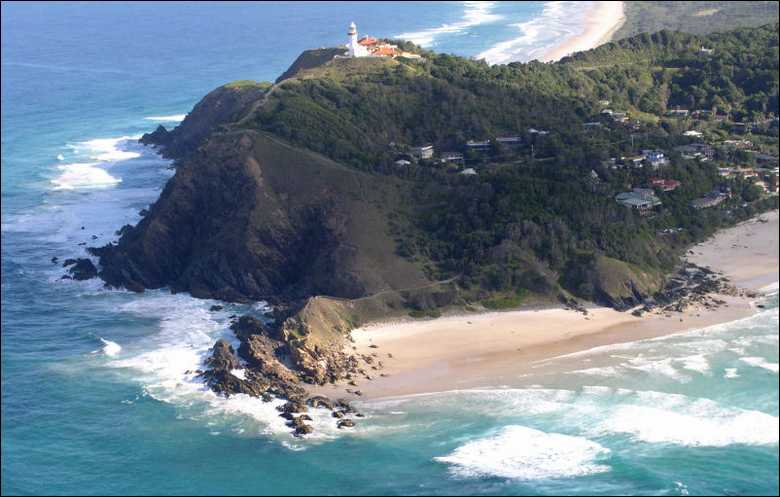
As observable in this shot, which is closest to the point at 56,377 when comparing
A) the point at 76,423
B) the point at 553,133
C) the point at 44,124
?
the point at 76,423

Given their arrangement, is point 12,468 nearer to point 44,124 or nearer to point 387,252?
point 387,252

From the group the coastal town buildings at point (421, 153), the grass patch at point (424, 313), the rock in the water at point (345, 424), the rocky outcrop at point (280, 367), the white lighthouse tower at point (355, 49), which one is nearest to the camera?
the rock in the water at point (345, 424)

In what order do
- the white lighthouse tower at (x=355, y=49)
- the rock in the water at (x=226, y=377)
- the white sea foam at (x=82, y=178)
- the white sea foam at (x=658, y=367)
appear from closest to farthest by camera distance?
the rock in the water at (x=226, y=377) → the white sea foam at (x=658, y=367) → the white sea foam at (x=82, y=178) → the white lighthouse tower at (x=355, y=49)

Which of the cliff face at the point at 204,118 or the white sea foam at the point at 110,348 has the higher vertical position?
the cliff face at the point at 204,118

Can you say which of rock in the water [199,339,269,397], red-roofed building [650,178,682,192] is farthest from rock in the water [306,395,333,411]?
red-roofed building [650,178,682,192]

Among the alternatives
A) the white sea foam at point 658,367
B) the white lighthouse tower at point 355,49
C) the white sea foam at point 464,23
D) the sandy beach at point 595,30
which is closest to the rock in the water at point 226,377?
the white sea foam at point 658,367

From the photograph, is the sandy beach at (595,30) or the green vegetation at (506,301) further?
the sandy beach at (595,30)

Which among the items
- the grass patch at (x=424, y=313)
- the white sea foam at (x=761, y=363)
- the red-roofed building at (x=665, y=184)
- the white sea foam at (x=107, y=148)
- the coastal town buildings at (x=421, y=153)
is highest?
the white sea foam at (x=107, y=148)

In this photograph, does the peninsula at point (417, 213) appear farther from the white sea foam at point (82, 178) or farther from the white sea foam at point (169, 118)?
the white sea foam at point (169, 118)
